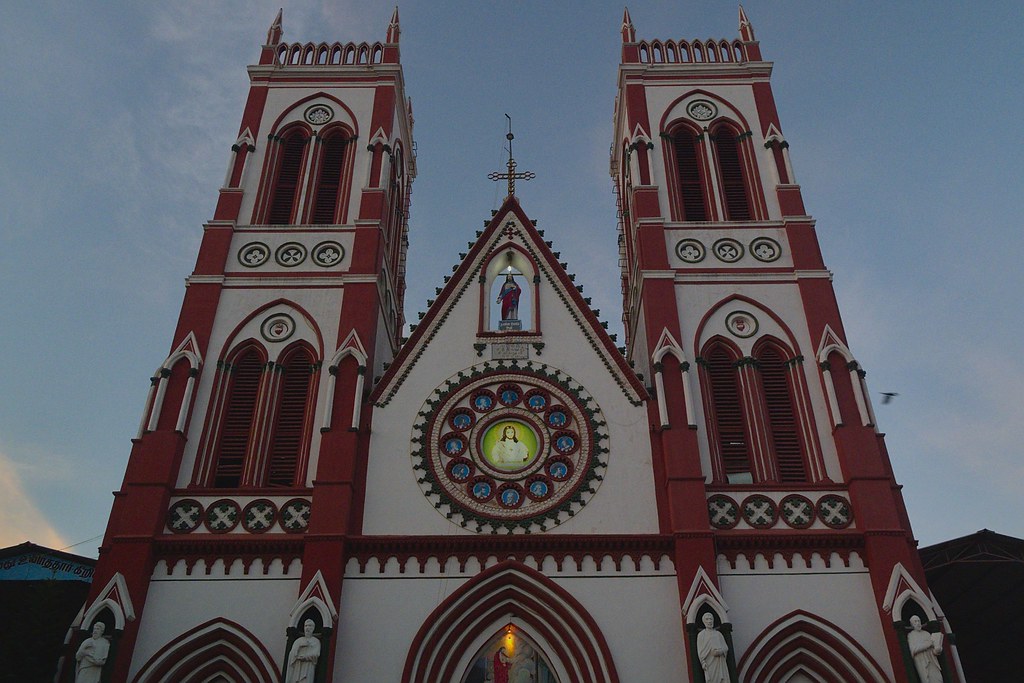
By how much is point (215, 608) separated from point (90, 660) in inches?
90.7

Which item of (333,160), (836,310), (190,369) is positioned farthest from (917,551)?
(333,160)

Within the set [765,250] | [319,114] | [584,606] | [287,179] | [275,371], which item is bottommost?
[584,606]

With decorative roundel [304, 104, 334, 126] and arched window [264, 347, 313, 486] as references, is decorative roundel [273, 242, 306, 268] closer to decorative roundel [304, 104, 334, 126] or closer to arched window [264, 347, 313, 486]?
arched window [264, 347, 313, 486]

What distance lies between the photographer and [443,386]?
21250mm

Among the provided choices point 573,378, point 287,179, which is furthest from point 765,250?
point 287,179

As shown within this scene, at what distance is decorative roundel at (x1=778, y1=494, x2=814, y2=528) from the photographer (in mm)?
18812

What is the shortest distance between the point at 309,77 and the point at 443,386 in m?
11.6

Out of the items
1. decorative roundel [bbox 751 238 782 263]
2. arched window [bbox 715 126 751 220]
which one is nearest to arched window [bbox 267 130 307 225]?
arched window [bbox 715 126 751 220]

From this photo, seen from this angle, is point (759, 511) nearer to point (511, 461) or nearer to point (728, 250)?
point (511, 461)

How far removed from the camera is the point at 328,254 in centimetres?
2364

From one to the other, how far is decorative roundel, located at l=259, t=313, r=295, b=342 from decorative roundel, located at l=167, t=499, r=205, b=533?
15.0ft

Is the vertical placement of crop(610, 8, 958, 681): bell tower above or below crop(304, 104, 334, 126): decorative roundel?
below

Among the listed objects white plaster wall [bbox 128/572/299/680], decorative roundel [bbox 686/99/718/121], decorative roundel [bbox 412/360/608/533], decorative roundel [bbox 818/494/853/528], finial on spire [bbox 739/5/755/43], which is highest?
finial on spire [bbox 739/5/755/43]

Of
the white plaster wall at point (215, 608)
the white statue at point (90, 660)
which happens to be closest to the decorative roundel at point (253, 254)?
the white plaster wall at point (215, 608)
